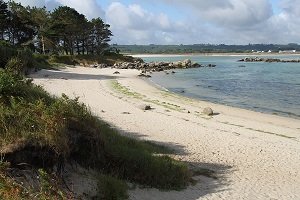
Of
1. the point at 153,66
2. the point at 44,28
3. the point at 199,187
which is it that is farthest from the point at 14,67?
the point at 153,66

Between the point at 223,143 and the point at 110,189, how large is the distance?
369 inches

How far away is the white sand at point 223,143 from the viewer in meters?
10.9

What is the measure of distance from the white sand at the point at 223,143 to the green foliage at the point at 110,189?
0.35m

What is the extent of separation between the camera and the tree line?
→ 6950 cm

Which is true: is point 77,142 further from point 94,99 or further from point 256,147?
point 94,99

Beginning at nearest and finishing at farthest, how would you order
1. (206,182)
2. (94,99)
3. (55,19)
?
(206,182) < (94,99) < (55,19)

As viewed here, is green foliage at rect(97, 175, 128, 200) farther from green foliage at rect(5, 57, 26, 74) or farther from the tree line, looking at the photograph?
the tree line

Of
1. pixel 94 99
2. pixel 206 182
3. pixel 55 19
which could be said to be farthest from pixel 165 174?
pixel 55 19

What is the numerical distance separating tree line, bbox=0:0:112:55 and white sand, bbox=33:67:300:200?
4394cm

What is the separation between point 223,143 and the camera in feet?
56.2

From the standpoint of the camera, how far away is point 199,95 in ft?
131

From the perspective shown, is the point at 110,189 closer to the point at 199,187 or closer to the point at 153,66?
the point at 199,187

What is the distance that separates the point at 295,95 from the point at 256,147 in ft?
80.3

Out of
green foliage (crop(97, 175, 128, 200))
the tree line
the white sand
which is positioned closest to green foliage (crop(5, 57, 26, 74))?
the white sand
